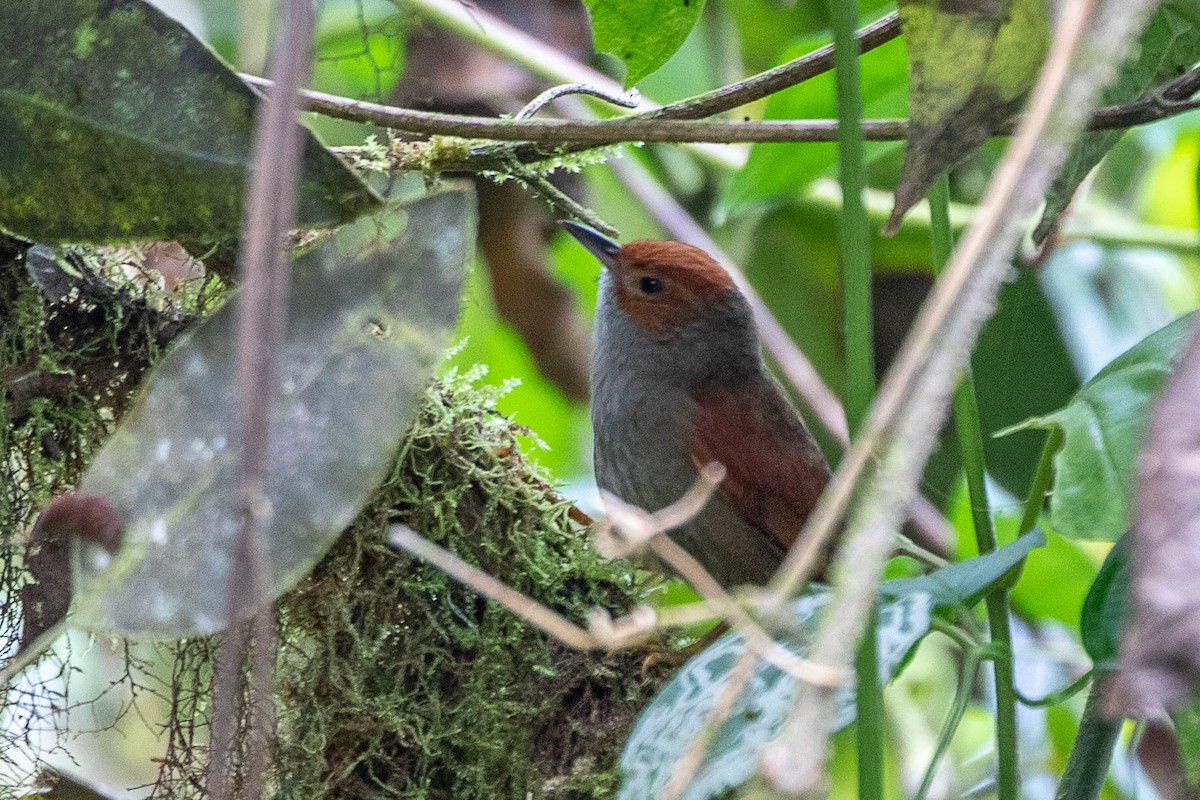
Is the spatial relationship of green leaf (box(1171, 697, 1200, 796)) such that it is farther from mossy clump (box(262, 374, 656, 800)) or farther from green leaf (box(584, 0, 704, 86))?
green leaf (box(584, 0, 704, 86))

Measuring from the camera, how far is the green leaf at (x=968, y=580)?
1.42 meters

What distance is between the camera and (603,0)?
1.64m

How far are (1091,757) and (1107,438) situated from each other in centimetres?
38

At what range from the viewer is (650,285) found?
3.04 metres

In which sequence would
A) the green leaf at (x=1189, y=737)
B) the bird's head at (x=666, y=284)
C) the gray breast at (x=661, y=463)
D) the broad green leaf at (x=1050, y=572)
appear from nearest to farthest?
the green leaf at (x=1189, y=737), the broad green leaf at (x=1050, y=572), the gray breast at (x=661, y=463), the bird's head at (x=666, y=284)

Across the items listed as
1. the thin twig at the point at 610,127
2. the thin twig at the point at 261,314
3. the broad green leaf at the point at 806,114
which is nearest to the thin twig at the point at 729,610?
the thin twig at the point at 261,314

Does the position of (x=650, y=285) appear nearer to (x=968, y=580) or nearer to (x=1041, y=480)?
(x=1041, y=480)

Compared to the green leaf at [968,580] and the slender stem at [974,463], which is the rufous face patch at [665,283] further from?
the green leaf at [968,580]

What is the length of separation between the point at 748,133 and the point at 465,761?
989 millimetres

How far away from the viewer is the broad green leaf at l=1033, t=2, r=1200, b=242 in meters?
1.65

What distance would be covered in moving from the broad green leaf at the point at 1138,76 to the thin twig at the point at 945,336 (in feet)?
2.56

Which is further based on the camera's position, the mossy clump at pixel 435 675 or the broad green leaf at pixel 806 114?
the broad green leaf at pixel 806 114

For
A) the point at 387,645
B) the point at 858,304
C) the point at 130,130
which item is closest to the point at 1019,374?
the point at 387,645

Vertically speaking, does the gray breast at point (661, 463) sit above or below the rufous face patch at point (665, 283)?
below
